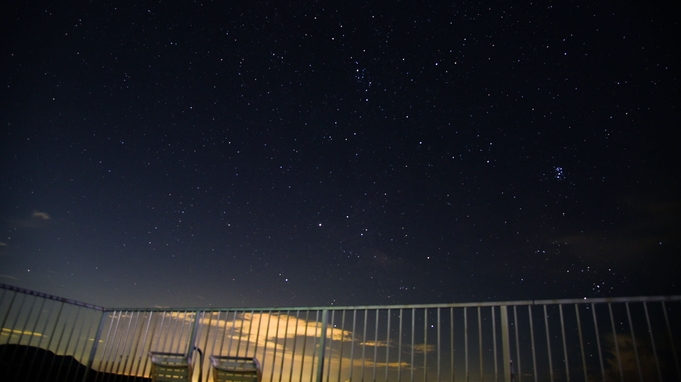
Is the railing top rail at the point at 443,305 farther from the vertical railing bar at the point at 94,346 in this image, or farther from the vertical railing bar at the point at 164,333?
the vertical railing bar at the point at 94,346

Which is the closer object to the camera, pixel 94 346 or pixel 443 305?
pixel 443 305

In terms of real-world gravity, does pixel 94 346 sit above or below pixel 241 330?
below

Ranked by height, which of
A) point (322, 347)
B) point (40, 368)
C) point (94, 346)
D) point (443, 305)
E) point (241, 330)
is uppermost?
point (443, 305)

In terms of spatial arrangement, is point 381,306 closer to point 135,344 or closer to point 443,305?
point 443,305

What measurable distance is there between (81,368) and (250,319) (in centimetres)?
387

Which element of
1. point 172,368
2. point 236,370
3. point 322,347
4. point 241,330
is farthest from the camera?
point 241,330

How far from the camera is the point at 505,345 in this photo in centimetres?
369

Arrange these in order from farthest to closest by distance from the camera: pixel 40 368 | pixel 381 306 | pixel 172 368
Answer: pixel 40 368 → pixel 381 306 → pixel 172 368

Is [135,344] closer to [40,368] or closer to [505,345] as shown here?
[40,368]

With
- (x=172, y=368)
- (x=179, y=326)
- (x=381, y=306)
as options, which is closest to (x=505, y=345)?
(x=381, y=306)

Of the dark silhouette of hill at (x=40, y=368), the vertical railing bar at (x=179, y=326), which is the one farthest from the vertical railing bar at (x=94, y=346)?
the vertical railing bar at (x=179, y=326)

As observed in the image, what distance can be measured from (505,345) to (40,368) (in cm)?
727

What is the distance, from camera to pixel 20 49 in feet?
39.2

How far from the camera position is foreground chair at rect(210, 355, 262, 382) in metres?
3.54
